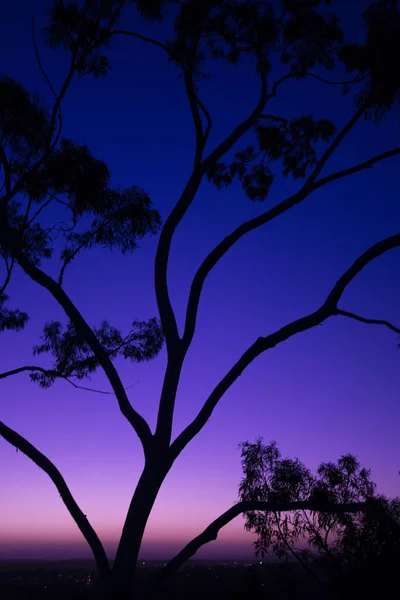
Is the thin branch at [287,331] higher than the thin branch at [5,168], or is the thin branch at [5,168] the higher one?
the thin branch at [5,168]

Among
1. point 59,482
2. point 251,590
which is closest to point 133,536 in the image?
point 59,482

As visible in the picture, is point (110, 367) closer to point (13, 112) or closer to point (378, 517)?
point (378, 517)

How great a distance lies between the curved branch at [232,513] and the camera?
698 centimetres

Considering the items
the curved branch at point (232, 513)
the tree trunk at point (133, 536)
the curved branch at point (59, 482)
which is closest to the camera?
the tree trunk at point (133, 536)

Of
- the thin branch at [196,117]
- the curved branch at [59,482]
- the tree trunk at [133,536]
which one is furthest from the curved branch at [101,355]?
the thin branch at [196,117]

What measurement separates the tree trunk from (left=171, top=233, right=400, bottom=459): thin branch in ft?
1.10

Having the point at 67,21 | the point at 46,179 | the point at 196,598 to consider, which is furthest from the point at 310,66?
the point at 196,598

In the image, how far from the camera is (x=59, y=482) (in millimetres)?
7301

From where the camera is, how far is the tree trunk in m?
6.75

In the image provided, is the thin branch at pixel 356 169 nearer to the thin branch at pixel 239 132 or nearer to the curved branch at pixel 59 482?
the thin branch at pixel 239 132

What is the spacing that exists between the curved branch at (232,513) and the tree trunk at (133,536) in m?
0.37

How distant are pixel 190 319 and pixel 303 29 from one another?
535 centimetres

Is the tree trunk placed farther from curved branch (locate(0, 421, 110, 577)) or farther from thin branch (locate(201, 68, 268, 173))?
thin branch (locate(201, 68, 268, 173))

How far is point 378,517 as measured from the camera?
6820mm
